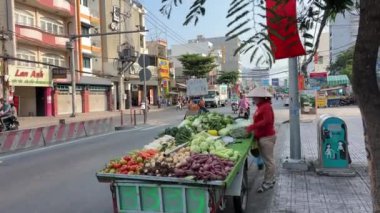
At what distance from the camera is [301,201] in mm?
6676

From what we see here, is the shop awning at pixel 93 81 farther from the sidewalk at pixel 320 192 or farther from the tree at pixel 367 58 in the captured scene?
the tree at pixel 367 58

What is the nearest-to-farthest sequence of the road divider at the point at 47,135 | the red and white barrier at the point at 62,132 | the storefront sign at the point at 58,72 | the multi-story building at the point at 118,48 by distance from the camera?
the road divider at the point at 47,135 < the red and white barrier at the point at 62,132 < the storefront sign at the point at 58,72 < the multi-story building at the point at 118,48

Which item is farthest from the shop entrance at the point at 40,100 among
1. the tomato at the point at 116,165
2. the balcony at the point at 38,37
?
the tomato at the point at 116,165

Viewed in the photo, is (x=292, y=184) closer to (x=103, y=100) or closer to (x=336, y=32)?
(x=103, y=100)

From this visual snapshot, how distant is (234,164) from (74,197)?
3.40 m

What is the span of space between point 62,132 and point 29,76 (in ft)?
58.4

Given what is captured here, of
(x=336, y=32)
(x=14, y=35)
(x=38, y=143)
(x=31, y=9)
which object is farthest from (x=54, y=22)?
(x=336, y=32)

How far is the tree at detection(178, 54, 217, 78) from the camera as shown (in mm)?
70625

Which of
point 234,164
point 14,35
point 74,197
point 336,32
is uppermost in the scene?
point 336,32

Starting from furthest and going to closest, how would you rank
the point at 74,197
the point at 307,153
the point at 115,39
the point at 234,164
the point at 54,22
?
the point at 115,39 < the point at 54,22 < the point at 307,153 < the point at 74,197 < the point at 234,164

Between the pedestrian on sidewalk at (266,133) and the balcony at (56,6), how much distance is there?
32.4m

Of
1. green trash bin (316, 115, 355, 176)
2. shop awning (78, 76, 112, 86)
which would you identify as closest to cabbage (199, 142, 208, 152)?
green trash bin (316, 115, 355, 176)

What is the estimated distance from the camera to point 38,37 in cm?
3609

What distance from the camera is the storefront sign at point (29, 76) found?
32094mm
